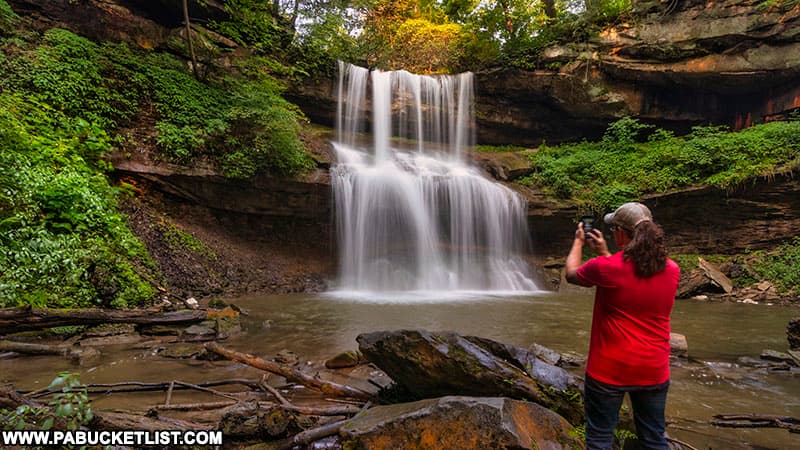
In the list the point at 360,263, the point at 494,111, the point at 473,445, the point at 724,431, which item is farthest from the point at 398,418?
the point at 494,111

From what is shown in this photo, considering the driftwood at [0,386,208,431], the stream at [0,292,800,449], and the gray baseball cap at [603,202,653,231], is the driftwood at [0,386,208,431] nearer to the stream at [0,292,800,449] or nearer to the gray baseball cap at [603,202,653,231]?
the stream at [0,292,800,449]

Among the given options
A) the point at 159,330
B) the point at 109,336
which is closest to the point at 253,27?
the point at 159,330

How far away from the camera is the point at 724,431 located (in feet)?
9.47

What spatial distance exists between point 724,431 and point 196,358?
194 inches

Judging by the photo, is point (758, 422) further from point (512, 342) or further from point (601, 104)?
point (601, 104)

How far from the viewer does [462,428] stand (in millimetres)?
2105

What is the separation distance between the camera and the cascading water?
13680mm

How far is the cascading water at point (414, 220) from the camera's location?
13.7 meters

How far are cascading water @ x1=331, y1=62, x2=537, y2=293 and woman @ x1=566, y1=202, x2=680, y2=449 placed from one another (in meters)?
11.3

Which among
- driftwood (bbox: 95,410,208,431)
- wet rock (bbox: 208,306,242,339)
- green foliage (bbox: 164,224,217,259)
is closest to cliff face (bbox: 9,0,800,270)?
green foliage (bbox: 164,224,217,259)

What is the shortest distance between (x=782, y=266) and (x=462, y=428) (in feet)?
51.6

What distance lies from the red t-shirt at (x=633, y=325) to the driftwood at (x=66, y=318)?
4.73m

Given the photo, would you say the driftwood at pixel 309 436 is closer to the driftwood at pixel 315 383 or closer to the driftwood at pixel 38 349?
the driftwood at pixel 315 383

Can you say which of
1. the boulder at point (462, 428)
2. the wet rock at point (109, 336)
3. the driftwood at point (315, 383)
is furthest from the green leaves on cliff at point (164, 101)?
the boulder at point (462, 428)
